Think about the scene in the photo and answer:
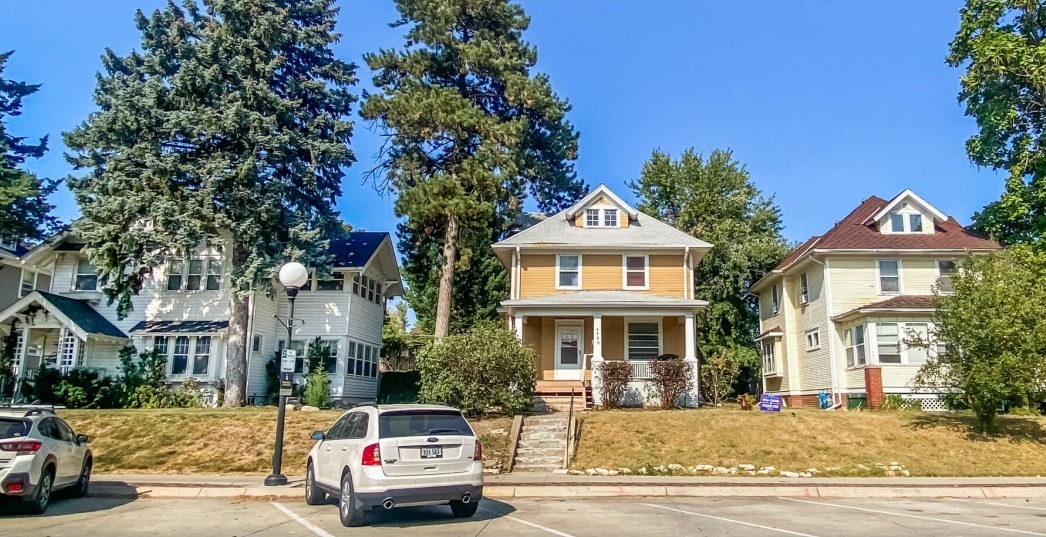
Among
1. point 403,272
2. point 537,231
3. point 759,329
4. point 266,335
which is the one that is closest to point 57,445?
point 266,335

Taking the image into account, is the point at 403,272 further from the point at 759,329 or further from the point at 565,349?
the point at 759,329

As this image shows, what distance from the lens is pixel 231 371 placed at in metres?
24.8

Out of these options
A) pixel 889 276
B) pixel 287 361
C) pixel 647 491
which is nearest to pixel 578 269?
pixel 889 276

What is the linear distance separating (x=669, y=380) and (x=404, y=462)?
1516 centimetres

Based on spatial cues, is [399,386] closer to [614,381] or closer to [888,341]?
[614,381]

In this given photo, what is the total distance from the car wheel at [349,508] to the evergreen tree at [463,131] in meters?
20.0

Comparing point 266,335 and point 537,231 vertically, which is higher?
point 537,231

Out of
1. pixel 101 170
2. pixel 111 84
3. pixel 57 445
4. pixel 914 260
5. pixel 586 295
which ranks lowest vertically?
pixel 57 445

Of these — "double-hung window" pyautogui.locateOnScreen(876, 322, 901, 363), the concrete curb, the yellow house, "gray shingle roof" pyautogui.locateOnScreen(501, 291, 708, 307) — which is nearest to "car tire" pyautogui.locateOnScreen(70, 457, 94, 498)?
the concrete curb

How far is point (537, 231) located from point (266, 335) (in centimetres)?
1193

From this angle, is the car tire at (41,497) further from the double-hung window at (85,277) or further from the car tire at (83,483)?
the double-hung window at (85,277)

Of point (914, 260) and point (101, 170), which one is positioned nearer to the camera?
point (101, 170)

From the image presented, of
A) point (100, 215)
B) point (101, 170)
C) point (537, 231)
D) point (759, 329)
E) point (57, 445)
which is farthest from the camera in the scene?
point (759, 329)

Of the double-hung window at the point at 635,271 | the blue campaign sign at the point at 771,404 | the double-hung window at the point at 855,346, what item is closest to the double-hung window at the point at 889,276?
the double-hung window at the point at 855,346
